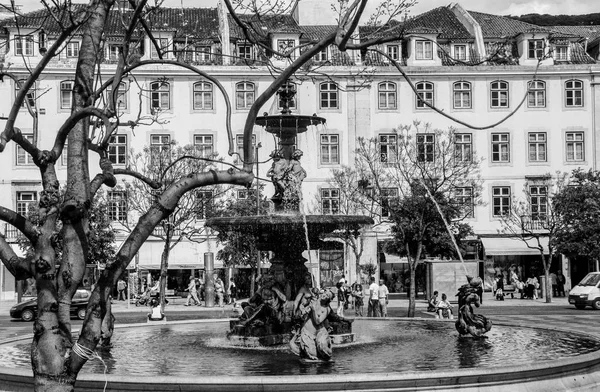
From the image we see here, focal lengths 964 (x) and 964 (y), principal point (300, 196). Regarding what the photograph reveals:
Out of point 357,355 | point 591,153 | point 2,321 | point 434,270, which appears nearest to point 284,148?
point 357,355

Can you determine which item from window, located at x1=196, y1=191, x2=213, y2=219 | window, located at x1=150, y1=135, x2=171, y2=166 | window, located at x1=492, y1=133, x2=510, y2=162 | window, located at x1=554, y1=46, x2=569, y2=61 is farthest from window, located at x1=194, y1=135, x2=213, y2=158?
window, located at x1=554, y1=46, x2=569, y2=61

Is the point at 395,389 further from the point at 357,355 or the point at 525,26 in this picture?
the point at 525,26

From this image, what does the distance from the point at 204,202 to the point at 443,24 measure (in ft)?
72.2

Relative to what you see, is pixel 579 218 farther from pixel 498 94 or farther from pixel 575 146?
pixel 498 94

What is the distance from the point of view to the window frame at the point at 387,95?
5428cm

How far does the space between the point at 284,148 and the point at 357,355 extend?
511cm

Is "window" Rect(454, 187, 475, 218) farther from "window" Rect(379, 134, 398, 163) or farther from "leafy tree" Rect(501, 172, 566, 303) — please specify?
"window" Rect(379, 134, 398, 163)

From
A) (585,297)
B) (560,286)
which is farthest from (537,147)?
(585,297)

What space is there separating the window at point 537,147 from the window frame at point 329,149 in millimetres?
11060

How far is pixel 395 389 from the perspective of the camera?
11266 millimetres

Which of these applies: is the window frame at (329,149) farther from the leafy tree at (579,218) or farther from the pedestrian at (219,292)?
the leafy tree at (579,218)

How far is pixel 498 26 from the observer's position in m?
59.6

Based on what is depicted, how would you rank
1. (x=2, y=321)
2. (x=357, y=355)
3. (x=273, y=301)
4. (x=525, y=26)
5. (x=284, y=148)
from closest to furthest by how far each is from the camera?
(x=357, y=355), (x=273, y=301), (x=284, y=148), (x=2, y=321), (x=525, y=26)

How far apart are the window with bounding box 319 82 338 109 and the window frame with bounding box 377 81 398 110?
2476mm
